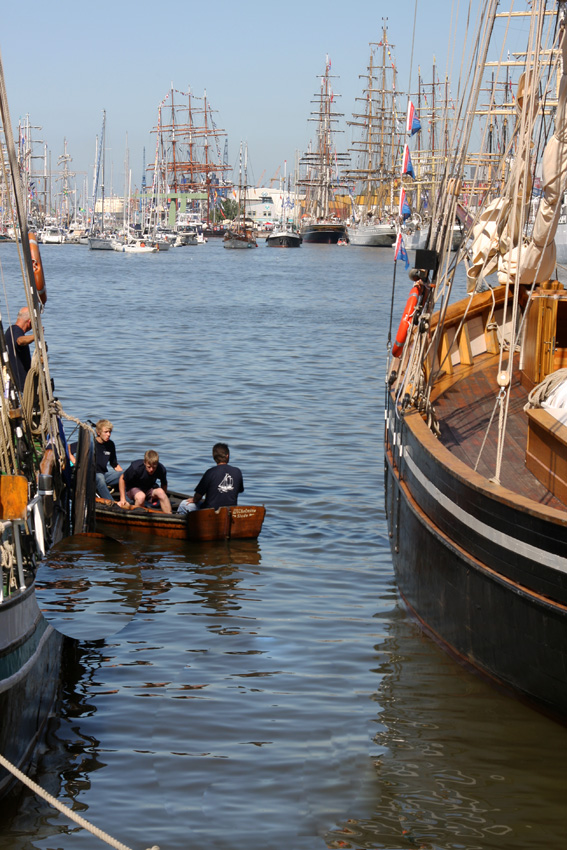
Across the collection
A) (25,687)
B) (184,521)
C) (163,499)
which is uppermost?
(25,687)

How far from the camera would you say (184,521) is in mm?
11938

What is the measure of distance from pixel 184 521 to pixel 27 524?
499 centimetres

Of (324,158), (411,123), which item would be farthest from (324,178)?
(411,123)

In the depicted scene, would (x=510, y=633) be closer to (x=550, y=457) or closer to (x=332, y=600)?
(x=550, y=457)

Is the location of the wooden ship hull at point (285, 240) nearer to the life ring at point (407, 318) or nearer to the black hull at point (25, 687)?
the life ring at point (407, 318)

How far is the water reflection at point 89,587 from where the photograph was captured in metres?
9.49

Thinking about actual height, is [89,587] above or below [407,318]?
below

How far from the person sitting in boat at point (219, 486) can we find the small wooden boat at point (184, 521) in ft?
0.47

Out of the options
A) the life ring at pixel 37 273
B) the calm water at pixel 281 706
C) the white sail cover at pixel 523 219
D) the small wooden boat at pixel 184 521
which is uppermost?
the white sail cover at pixel 523 219

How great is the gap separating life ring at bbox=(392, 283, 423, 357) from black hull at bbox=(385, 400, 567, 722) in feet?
6.21

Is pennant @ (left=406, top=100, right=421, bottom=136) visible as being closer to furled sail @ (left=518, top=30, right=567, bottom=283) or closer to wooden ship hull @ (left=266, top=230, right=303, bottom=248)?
furled sail @ (left=518, top=30, right=567, bottom=283)

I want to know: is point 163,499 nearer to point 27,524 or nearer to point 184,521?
point 184,521

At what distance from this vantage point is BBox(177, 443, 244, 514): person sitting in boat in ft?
39.5

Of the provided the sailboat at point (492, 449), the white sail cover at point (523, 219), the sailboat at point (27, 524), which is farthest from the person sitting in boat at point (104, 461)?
the white sail cover at point (523, 219)
